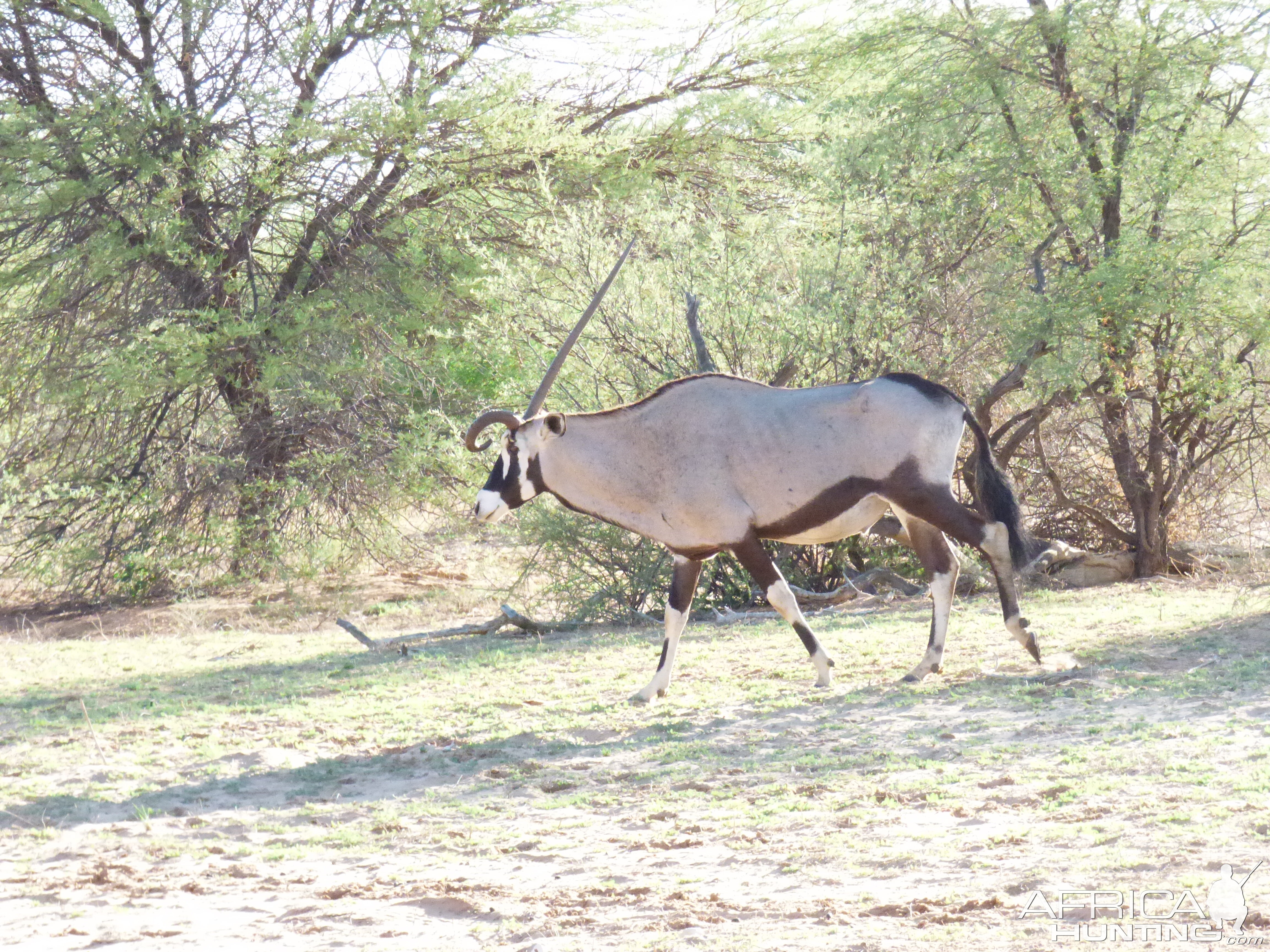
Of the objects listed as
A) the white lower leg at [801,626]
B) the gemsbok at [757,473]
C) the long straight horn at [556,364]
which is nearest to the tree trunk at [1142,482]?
the gemsbok at [757,473]

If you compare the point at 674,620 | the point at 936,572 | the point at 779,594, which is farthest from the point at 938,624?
the point at 674,620

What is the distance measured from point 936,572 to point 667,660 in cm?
170

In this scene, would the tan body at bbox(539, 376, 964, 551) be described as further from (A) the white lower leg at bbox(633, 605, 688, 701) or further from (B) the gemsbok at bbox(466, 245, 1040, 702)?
(A) the white lower leg at bbox(633, 605, 688, 701)

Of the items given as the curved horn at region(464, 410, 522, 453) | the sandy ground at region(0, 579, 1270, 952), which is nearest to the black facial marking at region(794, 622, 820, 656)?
the sandy ground at region(0, 579, 1270, 952)

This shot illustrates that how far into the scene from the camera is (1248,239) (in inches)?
427

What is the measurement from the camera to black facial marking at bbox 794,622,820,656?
749 centimetres

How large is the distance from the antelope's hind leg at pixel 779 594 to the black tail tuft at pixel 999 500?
130 cm

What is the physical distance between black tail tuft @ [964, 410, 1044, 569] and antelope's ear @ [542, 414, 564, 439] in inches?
93.9

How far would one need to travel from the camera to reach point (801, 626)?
24.6ft

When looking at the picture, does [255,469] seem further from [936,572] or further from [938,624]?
[938,624]

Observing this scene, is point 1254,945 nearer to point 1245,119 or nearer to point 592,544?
point 592,544

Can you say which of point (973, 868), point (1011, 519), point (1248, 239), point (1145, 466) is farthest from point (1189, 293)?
point (973, 868)

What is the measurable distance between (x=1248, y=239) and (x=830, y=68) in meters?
7.06

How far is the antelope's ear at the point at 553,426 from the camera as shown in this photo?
7.61 meters
